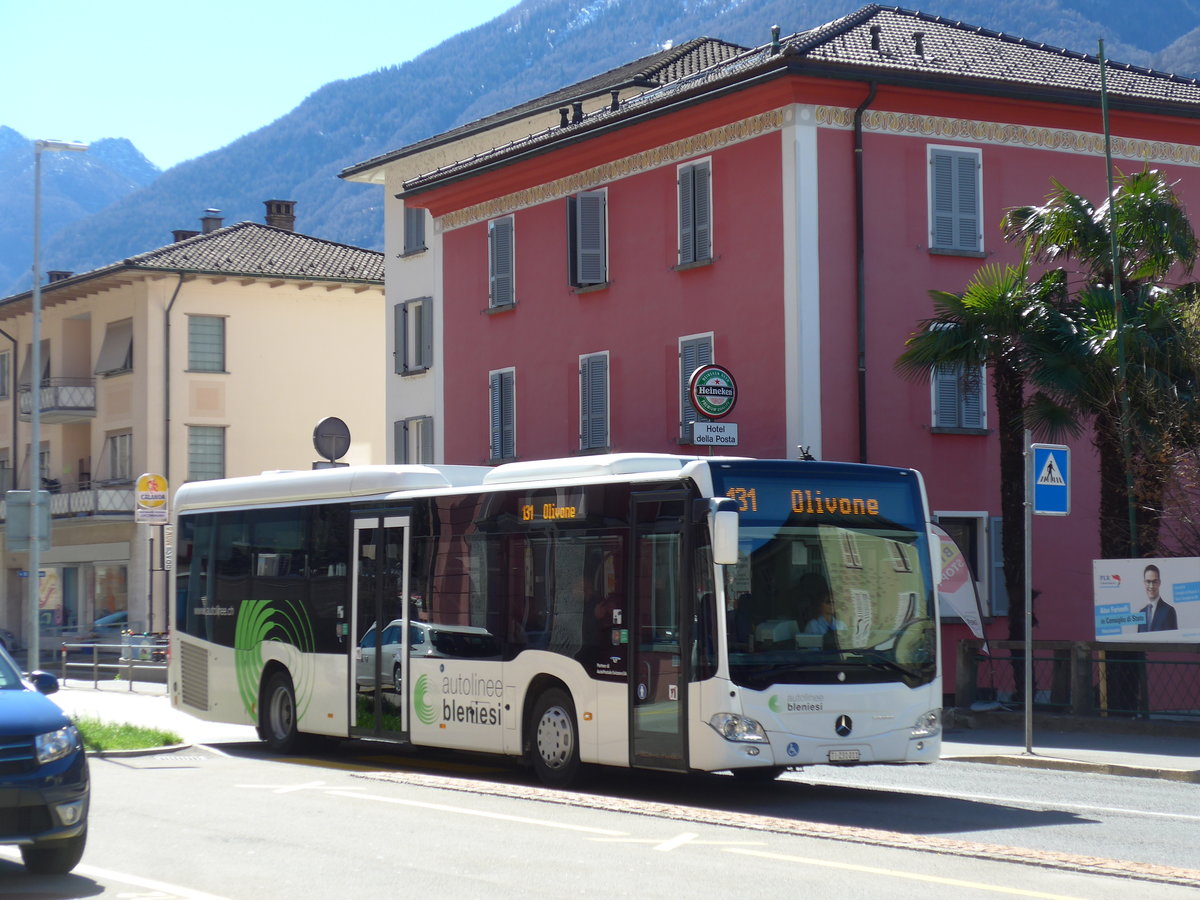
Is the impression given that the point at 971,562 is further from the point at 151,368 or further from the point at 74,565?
the point at 74,565

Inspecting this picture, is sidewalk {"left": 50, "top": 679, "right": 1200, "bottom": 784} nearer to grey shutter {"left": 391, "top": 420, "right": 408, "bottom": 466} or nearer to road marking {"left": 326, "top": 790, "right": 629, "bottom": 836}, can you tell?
road marking {"left": 326, "top": 790, "right": 629, "bottom": 836}

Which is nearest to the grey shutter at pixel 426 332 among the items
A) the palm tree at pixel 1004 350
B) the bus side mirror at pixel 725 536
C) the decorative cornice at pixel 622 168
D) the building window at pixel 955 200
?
the decorative cornice at pixel 622 168

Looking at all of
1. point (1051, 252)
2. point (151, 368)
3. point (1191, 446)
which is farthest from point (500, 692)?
point (151, 368)

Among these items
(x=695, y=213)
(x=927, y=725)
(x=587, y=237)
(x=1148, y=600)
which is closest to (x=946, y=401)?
(x=695, y=213)

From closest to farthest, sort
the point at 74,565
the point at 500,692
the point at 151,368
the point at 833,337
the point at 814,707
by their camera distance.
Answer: the point at 814,707, the point at 500,692, the point at 833,337, the point at 151,368, the point at 74,565

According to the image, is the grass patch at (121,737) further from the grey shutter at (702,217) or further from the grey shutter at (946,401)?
the grey shutter at (946,401)

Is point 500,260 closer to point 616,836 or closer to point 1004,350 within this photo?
point 1004,350

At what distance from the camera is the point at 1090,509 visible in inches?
1216

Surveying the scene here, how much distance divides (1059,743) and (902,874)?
10194mm

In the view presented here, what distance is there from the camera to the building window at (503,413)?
36031 mm

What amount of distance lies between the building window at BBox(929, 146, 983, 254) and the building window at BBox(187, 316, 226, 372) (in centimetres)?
3183

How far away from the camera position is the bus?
14547 millimetres

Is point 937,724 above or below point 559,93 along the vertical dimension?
below

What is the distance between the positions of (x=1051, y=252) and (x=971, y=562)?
6674 mm
